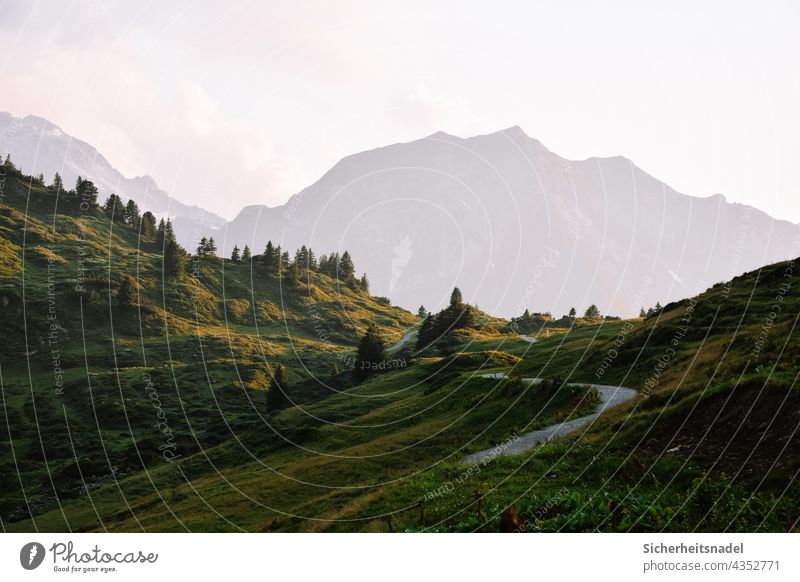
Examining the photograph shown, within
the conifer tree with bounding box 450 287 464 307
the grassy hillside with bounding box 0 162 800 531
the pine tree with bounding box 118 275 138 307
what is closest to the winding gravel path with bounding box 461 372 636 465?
the grassy hillside with bounding box 0 162 800 531

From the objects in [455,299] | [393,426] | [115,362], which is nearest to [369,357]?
[455,299]

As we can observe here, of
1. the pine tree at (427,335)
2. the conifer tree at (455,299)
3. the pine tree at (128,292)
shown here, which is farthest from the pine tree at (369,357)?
the pine tree at (128,292)

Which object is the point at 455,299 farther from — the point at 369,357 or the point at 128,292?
the point at 128,292

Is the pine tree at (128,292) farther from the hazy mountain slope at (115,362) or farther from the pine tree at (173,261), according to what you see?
the pine tree at (173,261)

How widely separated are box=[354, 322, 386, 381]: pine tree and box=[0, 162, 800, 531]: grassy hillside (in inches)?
218

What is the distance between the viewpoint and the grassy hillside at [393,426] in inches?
768

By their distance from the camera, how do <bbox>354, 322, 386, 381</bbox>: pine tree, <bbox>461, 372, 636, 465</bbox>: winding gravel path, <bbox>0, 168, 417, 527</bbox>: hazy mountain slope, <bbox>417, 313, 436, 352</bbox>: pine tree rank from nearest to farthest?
<bbox>461, 372, 636, 465</bbox>: winding gravel path, <bbox>0, 168, 417, 527</bbox>: hazy mountain slope, <bbox>354, 322, 386, 381</bbox>: pine tree, <bbox>417, 313, 436, 352</bbox>: pine tree

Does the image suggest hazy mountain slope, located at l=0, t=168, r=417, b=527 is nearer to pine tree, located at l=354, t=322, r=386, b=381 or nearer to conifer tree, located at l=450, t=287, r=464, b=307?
pine tree, located at l=354, t=322, r=386, b=381

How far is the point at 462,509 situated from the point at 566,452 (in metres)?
7.04

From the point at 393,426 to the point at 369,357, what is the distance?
66978mm

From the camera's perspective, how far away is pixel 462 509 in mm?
21891

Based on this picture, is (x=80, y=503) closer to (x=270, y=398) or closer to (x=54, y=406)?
(x=270, y=398)

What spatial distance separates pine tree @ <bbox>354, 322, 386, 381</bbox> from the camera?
12119 centimetres
